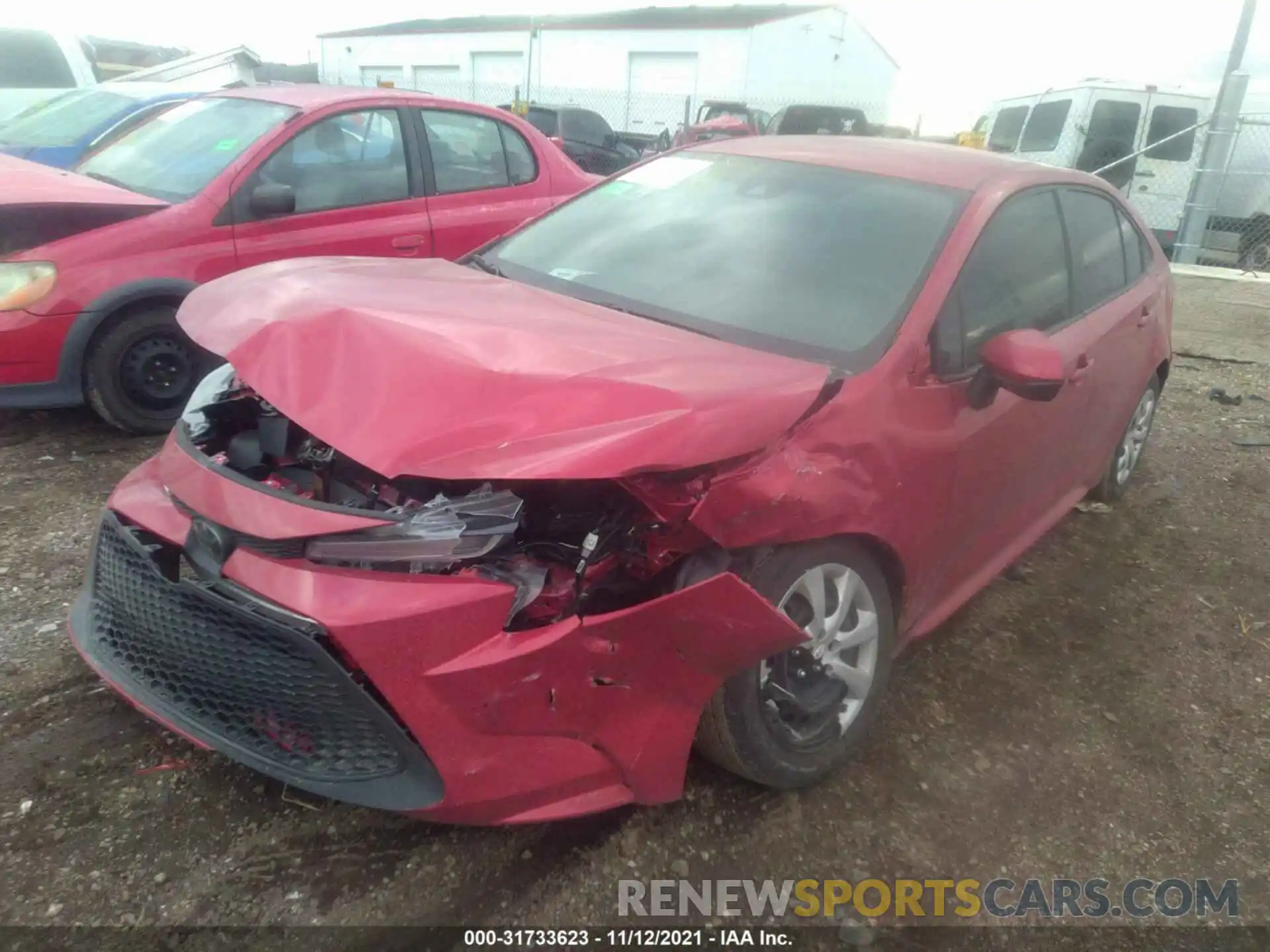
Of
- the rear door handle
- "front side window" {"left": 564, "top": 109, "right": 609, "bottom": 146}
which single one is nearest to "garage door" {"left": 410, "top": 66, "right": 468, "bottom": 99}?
"front side window" {"left": 564, "top": 109, "right": 609, "bottom": 146}

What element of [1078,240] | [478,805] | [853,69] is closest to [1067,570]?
[1078,240]

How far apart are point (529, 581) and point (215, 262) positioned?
3334 mm

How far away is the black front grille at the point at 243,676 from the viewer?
1.83 m

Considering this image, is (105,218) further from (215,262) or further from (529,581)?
(529,581)

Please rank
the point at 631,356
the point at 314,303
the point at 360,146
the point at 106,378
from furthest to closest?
1. the point at 360,146
2. the point at 106,378
3. the point at 314,303
4. the point at 631,356

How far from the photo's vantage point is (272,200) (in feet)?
14.9

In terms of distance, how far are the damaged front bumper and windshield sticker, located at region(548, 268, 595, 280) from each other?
1.34m

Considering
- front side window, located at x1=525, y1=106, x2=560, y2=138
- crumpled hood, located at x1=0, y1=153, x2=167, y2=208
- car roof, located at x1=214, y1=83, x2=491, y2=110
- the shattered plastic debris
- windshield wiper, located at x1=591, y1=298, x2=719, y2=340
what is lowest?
the shattered plastic debris

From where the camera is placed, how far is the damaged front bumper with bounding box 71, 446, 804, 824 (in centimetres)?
181

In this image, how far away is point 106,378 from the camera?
424 centimetres

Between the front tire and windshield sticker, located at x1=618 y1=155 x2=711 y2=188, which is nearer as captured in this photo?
the front tire

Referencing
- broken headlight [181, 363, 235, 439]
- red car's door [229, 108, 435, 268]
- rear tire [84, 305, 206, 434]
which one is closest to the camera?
broken headlight [181, 363, 235, 439]

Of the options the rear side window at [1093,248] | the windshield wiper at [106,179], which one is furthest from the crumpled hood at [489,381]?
the windshield wiper at [106,179]

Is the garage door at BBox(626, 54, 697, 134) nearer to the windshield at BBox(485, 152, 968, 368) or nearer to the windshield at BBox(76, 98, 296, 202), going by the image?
the windshield at BBox(76, 98, 296, 202)
